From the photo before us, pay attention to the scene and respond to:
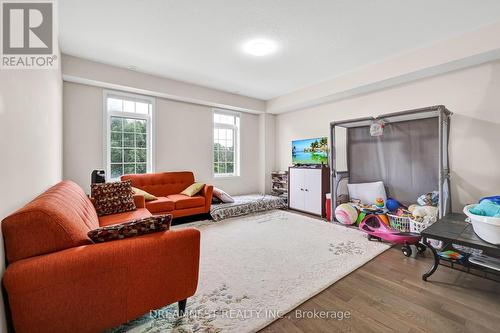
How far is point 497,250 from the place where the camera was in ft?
5.49

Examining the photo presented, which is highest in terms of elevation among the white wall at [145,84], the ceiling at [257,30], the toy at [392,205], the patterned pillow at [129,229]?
the ceiling at [257,30]

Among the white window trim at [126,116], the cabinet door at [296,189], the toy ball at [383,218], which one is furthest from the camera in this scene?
the cabinet door at [296,189]

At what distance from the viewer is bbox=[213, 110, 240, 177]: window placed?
17.7ft

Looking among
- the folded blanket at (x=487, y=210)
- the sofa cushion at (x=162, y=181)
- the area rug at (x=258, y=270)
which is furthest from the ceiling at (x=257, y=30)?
the area rug at (x=258, y=270)

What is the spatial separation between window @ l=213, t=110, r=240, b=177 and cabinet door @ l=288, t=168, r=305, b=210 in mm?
1526

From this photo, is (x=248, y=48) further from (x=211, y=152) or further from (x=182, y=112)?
(x=211, y=152)

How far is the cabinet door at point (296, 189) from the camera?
475cm

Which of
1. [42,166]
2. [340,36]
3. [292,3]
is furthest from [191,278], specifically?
[340,36]

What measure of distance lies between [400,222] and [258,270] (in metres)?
2.35

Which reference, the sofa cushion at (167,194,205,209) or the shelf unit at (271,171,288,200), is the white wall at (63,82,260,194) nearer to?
the shelf unit at (271,171,288,200)

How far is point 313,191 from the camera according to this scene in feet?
14.7

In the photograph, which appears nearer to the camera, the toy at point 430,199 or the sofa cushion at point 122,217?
the sofa cushion at point 122,217

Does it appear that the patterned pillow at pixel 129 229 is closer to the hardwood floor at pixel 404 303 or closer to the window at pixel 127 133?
the hardwood floor at pixel 404 303

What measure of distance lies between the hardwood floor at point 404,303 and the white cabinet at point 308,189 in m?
2.12
